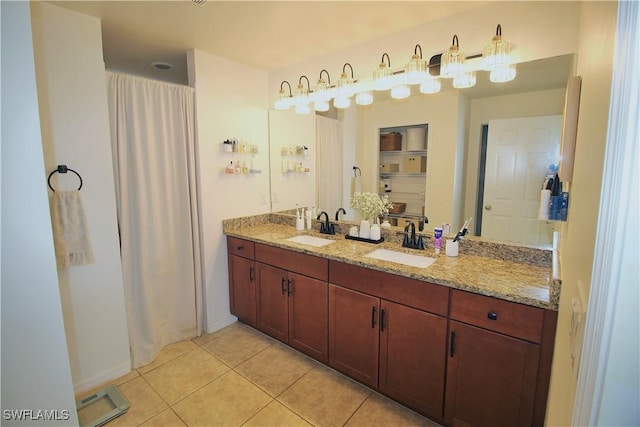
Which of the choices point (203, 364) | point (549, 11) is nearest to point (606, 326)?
point (549, 11)

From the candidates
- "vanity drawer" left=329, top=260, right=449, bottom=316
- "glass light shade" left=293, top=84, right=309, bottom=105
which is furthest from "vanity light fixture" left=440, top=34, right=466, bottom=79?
"vanity drawer" left=329, top=260, right=449, bottom=316

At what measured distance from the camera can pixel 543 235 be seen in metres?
1.80

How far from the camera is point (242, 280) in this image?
9.05ft

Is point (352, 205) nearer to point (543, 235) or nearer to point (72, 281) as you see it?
point (543, 235)

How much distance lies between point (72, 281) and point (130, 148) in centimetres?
99

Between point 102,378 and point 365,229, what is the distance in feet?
7.15

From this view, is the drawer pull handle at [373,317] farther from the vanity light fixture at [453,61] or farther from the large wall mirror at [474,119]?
the vanity light fixture at [453,61]

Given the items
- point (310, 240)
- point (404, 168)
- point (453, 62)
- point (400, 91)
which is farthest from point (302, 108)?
point (453, 62)

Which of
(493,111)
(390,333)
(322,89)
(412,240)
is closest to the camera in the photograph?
(390,333)

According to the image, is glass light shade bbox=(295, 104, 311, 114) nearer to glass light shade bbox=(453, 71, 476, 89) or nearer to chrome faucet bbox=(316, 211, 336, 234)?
chrome faucet bbox=(316, 211, 336, 234)

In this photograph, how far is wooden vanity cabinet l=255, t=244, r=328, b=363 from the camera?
2.18 meters

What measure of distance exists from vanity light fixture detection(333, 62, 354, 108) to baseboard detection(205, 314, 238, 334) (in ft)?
7.25

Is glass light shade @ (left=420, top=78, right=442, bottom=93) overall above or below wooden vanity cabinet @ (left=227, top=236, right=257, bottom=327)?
above

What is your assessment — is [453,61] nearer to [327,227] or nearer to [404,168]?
[404,168]
